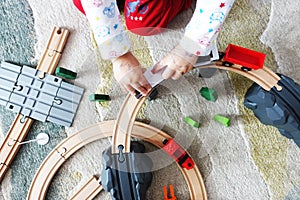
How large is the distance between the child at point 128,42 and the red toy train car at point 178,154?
121mm

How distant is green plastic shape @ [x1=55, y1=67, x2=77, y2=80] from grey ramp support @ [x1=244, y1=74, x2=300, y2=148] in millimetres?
348

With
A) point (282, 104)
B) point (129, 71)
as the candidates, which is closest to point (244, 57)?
point (282, 104)

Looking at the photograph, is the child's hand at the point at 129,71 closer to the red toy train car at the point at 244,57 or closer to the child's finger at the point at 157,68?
the child's finger at the point at 157,68

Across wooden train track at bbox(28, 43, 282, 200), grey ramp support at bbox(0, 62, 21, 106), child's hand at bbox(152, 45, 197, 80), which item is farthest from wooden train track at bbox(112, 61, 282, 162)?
grey ramp support at bbox(0, 62, 21, 106)

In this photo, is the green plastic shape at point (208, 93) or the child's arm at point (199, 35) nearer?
the child's arm at point (199, 35)

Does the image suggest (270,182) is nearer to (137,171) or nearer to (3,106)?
(137,171)

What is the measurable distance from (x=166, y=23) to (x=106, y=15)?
9.1 inches

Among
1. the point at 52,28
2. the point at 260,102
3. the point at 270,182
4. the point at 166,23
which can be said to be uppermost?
the point at 52,28

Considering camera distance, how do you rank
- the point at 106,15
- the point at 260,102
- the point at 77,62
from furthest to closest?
the point at 77,62 < the point at 260,102 < the point at 106,15

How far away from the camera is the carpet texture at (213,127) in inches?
34.7

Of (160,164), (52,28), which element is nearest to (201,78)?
(160,164)

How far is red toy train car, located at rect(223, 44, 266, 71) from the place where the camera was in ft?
2.57

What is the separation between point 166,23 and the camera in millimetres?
870

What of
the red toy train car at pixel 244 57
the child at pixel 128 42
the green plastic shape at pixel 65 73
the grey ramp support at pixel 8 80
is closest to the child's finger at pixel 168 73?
the child at pixel 128 42
